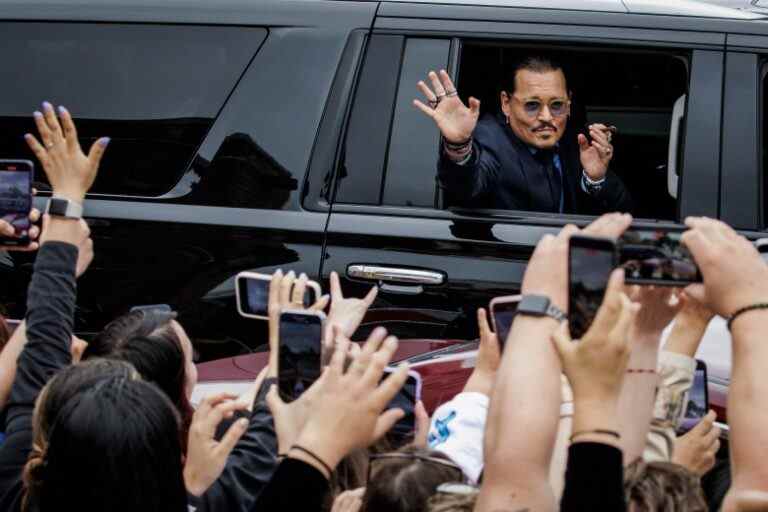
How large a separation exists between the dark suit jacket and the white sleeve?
4.97ft

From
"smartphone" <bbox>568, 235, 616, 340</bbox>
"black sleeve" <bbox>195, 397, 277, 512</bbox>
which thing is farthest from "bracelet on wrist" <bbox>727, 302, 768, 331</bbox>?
"black sleeve" <bbox>195, 397, 277, 512</bbox>

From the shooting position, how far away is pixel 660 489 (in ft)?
7.32

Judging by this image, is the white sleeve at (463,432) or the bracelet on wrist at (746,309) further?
the white sleeve at (463,432)

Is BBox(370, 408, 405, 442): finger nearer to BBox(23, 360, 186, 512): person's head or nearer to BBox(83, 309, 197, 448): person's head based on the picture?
BBox(23, 360, 186, 512): person's head

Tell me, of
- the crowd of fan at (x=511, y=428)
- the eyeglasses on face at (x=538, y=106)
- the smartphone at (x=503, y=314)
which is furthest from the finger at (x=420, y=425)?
the eyeglasses on face at (x=538, y=106)

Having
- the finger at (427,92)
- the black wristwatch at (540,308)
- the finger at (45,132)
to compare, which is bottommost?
the black wristwatch at (540,308)

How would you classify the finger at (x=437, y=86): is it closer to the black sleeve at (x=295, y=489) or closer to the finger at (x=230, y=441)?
the finger at (x=230, y=441)

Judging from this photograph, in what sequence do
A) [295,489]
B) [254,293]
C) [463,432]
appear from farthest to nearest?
[254,293] → [463,432] → [295,489]

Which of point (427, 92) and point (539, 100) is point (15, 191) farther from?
point (539, 100)

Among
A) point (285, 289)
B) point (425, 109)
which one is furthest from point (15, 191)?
point (425, 109)

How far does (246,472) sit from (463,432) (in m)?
0.45

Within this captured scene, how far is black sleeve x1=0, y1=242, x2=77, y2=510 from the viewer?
8.53 ft

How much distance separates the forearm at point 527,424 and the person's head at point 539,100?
260 cm

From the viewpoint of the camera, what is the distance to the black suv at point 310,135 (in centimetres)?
419
